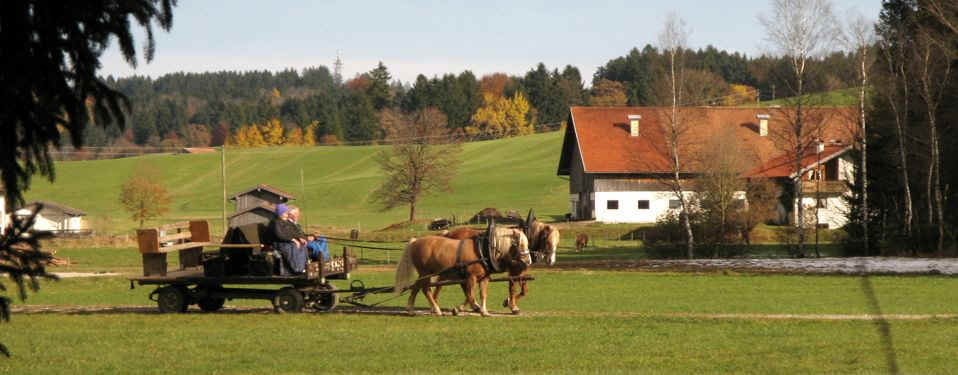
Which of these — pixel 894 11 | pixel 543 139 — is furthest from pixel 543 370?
pixel 543 139

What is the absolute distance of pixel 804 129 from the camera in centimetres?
5106

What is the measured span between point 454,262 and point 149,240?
5.36m

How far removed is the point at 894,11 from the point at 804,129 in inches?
314

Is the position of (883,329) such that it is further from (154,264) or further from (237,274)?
(154,264)

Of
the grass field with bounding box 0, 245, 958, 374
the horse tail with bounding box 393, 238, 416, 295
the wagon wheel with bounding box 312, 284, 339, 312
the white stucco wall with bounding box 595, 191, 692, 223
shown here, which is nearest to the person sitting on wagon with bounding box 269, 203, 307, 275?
the grass field with bounding box 0, 245, 958, 374

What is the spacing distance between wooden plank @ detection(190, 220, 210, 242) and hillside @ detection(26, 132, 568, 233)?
6750 cm

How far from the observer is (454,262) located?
2000 cm

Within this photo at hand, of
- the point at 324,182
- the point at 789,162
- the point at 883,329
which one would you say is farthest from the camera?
the point at 324,182

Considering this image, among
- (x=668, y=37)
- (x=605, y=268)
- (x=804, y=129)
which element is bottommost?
(x=605, y=268)

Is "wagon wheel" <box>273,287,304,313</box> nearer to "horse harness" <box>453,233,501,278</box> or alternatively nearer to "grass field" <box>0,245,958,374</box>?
"grass field" <box>0,245,958,374</box>

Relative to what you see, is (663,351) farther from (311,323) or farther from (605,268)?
(605,268)

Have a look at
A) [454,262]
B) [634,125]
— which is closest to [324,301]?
[454,262]

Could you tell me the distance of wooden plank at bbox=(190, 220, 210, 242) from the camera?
20.9 m

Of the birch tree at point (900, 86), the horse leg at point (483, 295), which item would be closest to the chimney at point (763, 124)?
the birch tree at point (900, 86)
